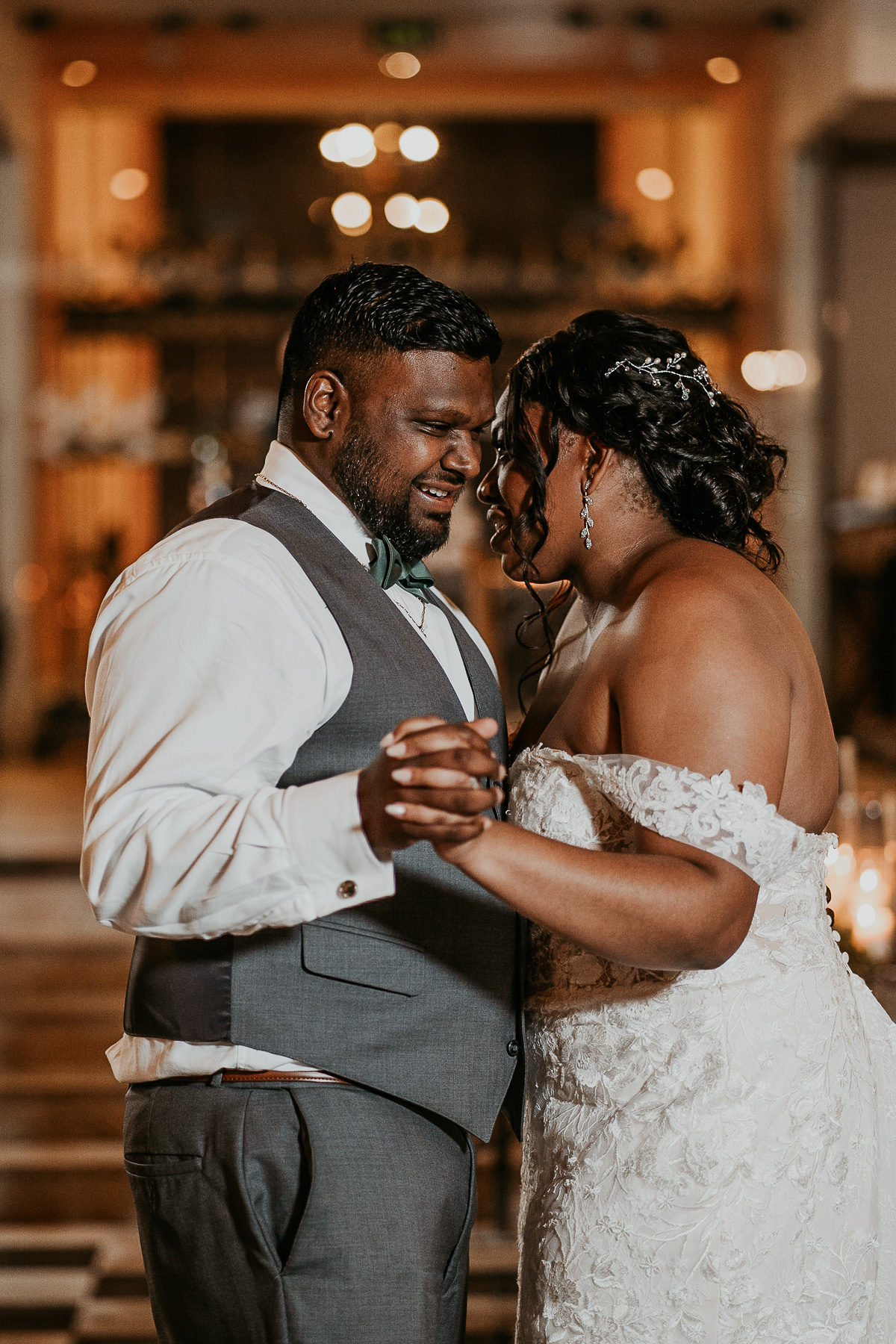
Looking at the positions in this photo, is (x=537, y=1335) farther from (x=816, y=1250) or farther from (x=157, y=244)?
(x=157, y=244)

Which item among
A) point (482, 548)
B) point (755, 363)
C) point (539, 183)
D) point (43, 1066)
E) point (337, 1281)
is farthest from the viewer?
point (539, 183)

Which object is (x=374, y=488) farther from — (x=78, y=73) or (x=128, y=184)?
(x=128, y=184)

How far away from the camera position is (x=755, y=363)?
927cm

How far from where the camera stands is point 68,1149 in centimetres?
396

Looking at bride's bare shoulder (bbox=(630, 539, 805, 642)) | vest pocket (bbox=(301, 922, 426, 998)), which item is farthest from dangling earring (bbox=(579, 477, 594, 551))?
vest pocket (bbox=(301, 922, 426, 998))

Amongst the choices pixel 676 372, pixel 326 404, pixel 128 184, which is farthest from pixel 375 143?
pixel 326 404

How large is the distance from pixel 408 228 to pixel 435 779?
9.29 metres

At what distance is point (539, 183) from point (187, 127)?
2.92 meters

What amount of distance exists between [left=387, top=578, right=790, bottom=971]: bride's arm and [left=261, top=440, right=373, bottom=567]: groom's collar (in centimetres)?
36

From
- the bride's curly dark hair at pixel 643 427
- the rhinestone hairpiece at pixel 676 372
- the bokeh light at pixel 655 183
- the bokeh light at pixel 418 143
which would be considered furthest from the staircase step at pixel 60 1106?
the bokeh light at pixel 655 183

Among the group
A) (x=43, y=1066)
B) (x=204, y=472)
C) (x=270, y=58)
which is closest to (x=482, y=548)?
(x=204, y=472)

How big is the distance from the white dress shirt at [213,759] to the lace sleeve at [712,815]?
13.2 inches

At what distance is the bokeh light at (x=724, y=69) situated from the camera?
955 centimetres

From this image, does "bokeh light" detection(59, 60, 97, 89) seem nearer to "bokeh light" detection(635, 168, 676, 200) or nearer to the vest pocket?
"bokeh light" detection(635, 168, 676, 200)
